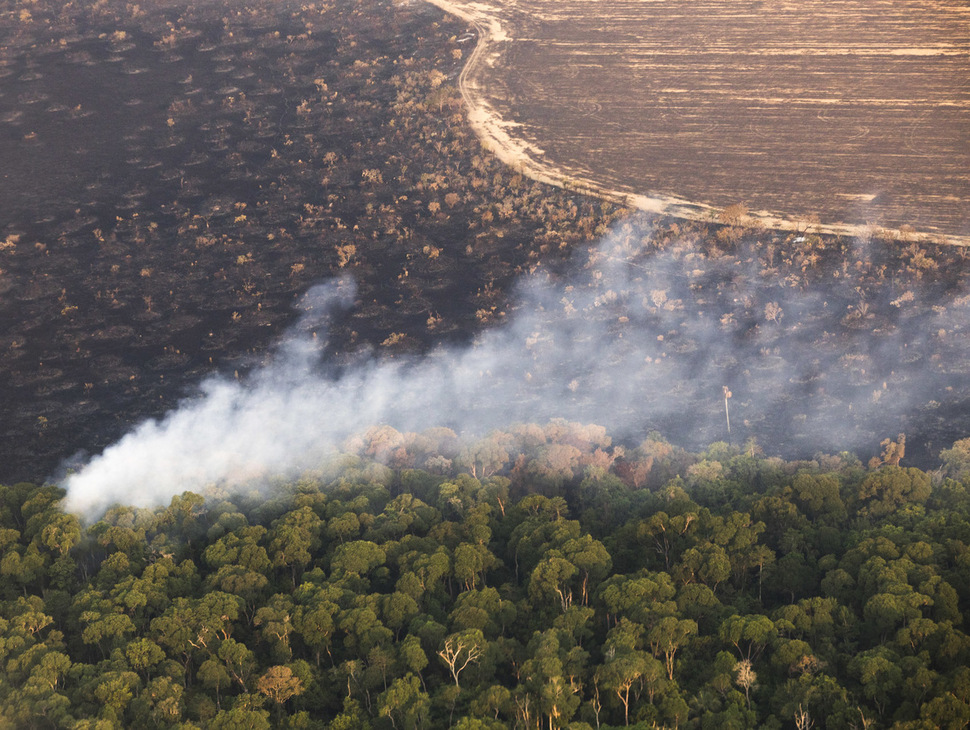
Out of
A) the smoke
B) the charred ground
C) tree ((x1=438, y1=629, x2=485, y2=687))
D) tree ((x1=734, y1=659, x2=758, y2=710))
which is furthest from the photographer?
the charred ground

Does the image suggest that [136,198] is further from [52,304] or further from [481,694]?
[481,694]

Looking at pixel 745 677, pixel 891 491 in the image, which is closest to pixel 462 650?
pixel 745 677

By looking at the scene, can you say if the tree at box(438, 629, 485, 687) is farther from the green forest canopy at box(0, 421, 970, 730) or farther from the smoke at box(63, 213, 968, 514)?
the smoke at box(63, 213, 968, 514)

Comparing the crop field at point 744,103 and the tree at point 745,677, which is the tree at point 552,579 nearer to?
the tree at point 745,677

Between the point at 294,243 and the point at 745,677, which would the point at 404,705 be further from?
the point at 294,243

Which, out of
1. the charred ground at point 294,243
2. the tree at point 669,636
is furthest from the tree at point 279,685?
the charred ground at point 294,243

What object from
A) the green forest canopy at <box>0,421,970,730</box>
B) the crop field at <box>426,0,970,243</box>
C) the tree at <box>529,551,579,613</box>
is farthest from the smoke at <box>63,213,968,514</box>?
the tree at <box>529,551,579,613</box>

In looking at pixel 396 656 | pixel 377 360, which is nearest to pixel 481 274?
pixel 377 360
